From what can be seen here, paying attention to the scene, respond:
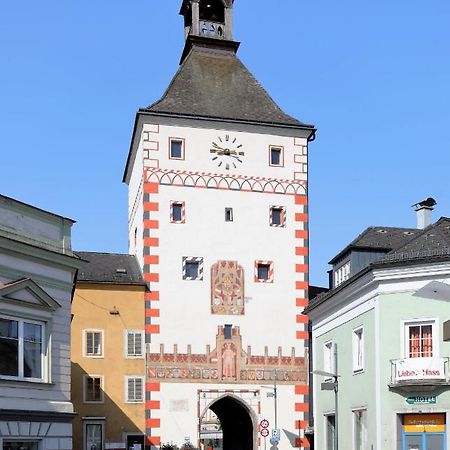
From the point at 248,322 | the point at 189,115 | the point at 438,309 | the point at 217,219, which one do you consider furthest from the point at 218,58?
the point at 438,309

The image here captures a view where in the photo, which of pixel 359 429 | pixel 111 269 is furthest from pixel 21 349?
pixel 111 269

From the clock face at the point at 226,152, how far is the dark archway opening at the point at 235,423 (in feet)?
41.4

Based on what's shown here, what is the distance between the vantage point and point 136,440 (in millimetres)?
47750

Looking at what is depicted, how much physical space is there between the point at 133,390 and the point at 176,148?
42.9 feet

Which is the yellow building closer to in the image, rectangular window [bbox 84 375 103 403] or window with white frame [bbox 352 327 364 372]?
rectangular window [bbox 84 375 103 403]

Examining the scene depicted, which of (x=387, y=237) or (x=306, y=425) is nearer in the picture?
(x=387, y=237)

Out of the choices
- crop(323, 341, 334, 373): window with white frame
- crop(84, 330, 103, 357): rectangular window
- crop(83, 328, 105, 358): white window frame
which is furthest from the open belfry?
crop(323, 341, 334, 373): window with white frame

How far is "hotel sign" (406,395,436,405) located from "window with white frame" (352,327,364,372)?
316cm

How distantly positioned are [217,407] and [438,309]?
95.9 ft

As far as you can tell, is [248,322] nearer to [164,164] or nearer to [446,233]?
[164,164]

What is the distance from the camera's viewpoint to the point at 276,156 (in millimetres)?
52906

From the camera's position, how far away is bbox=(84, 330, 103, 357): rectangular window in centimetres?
4828

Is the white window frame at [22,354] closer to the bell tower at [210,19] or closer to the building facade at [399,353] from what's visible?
the building facade at [399,353]

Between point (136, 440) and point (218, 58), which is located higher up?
point (218, 58)
